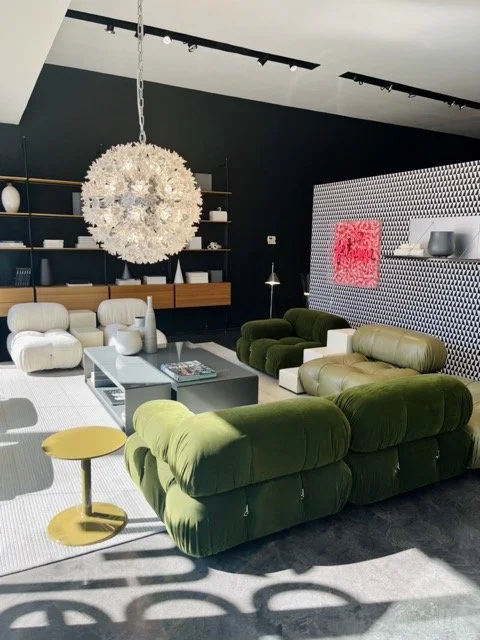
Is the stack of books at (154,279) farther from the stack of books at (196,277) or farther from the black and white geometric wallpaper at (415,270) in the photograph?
the black and white geometric wallpaper at (415,270)

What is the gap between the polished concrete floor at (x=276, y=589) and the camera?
208 centimetres

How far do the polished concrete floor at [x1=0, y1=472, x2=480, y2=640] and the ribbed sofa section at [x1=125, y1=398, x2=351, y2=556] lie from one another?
144mm

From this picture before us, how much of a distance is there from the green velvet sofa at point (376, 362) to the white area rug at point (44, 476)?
49 centimetres

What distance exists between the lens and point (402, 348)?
→ 4738 mm

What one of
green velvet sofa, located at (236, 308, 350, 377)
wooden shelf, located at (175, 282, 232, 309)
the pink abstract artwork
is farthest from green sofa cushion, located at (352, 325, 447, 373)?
wooden shelf, located at (175, 282, 232, 309)

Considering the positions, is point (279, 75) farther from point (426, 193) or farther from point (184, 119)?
point (426, 193)

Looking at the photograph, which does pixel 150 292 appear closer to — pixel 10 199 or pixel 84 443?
pixel 10 199

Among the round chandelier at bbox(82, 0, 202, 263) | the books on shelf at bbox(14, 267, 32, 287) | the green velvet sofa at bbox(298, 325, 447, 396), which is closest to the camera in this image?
the round chandelier at bbox(82, 0, 202, 263)

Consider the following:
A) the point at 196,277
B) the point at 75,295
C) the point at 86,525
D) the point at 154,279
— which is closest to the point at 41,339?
the point at 75,295

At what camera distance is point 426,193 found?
17.7 feet

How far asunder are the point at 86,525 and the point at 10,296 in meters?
4.22

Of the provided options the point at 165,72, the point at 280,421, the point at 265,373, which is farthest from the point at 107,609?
the point at 165,72

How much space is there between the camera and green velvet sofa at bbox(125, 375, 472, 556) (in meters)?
2.40

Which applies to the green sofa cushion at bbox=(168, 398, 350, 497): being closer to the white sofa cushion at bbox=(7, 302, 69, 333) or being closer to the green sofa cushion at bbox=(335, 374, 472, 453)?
the green sofa cushion at bbox=(335, 374, 472, 453)
